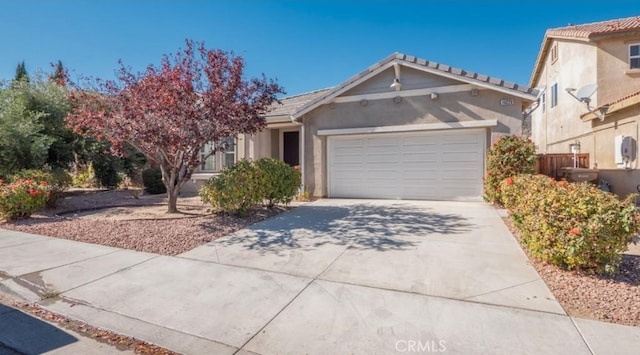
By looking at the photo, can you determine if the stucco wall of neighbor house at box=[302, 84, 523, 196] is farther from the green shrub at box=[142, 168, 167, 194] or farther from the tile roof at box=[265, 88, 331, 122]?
the green shrub at box=[142, 168, 167, 194]

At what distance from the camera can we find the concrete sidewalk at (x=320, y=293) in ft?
9.46

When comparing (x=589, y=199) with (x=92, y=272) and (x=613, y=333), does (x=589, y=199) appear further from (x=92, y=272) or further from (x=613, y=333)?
(x=92, y=272)

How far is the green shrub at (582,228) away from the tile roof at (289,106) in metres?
9.19

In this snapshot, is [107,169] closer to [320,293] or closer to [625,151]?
[320,293]

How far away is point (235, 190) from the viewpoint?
778cm

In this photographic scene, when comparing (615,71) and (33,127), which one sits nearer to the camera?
(33,127)

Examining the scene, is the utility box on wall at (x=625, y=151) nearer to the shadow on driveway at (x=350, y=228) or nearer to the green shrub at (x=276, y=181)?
the shadow on driveway at (x=350, y=228)

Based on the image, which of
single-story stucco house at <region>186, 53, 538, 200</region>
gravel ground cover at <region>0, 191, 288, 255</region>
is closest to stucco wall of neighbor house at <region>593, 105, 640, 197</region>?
single-story stucco house at <region>186, 53, 538, 200</region>

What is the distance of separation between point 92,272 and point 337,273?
11.9 ft

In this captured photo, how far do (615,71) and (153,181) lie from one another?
20102 millimetres

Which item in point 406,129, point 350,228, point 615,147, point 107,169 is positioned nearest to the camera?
point 350,228

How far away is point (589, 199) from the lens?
4.07 meters

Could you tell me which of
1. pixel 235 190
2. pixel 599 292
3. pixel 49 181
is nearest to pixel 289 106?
pixel 235 190

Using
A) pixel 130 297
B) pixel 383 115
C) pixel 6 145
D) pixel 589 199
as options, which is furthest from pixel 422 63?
pixel 6 145
